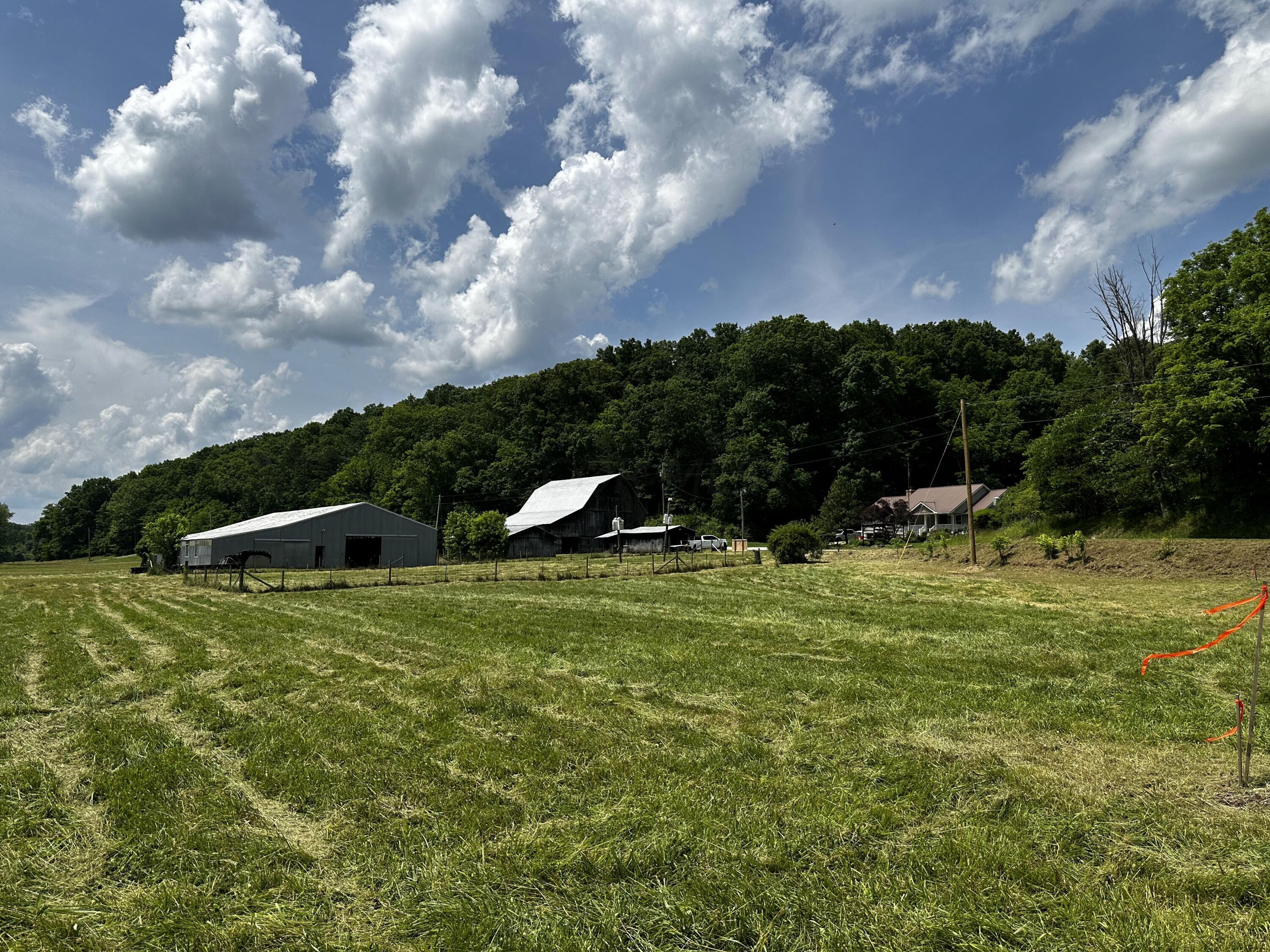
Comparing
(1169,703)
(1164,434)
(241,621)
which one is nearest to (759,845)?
(1169,703)

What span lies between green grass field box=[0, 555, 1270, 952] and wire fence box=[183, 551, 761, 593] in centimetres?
1686

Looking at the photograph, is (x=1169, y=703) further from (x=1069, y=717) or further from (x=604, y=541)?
(x=604, y=541)

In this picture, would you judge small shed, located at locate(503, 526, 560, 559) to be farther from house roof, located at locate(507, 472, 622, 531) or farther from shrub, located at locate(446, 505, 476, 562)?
shrub, located at locate(446, 505, 476, 562)

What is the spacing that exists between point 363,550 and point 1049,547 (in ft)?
143

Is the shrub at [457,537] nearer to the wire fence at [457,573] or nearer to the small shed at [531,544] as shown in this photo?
the small shed at [531,544]

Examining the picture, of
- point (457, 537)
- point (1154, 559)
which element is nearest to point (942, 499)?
point (1154, 559)

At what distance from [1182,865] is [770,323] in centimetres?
8814

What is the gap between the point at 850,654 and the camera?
10.5 m

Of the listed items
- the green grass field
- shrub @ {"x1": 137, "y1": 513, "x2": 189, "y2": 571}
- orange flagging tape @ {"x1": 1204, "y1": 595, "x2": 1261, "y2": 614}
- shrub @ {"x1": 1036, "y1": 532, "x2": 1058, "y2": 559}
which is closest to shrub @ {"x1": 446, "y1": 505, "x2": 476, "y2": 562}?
shrub @ {"x1": 137, "y1": 513, "x2": 189, "y2": 571}

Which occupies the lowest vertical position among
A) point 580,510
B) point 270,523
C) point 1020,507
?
point 1020,507

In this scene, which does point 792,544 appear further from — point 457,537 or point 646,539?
point 646,539

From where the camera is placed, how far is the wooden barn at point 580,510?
61.6 meters

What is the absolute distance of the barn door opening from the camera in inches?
1836

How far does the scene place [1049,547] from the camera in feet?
93.2
